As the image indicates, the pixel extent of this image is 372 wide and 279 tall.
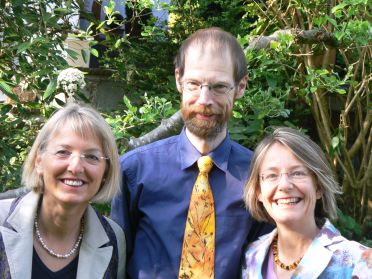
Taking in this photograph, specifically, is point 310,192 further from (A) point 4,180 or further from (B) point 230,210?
(A) point 4,180

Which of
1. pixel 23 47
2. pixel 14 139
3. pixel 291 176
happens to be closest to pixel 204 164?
pixel 291 176

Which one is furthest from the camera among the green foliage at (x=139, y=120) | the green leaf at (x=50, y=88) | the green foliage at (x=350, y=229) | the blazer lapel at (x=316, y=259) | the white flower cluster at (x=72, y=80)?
the green foliage at (x=350, y=229)

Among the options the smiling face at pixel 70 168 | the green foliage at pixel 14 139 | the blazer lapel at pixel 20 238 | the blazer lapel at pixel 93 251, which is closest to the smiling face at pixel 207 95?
the smiling face at pixel 70 168

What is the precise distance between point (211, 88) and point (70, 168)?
65cm

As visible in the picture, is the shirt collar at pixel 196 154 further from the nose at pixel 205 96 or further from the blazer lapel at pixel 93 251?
the blazer lapel at pixel 93 251

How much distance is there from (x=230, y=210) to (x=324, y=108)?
2.66 metres

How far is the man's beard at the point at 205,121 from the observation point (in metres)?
2.80

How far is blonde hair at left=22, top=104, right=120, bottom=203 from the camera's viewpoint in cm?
273

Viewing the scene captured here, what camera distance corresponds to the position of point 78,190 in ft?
8.75

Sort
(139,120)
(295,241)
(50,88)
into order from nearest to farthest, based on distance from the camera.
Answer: (295,241) < (50,88) < (139,120)

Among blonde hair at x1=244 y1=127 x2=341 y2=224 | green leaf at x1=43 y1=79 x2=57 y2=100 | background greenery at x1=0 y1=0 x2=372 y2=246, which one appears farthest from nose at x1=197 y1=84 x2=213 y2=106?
green leaf at x1=43 y1=79 x2=57 y2=100

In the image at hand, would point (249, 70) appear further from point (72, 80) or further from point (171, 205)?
point (171, 205)

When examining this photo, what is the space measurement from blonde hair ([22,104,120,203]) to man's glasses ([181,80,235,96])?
14.9 inches

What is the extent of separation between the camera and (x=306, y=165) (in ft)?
8.71
